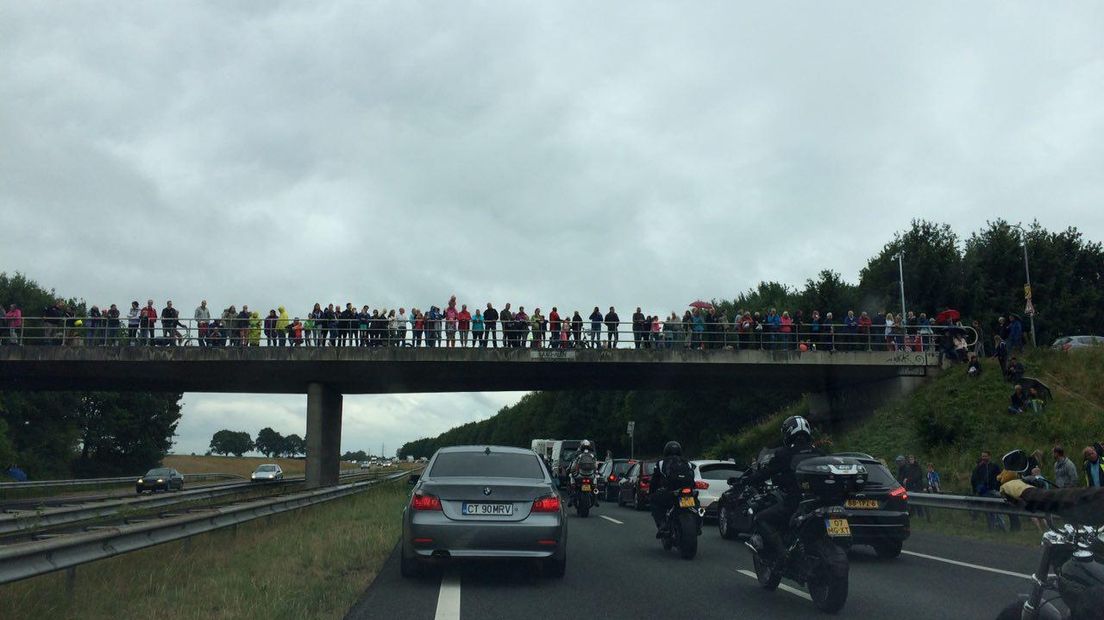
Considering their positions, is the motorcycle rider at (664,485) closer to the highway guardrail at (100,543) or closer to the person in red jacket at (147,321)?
the highway guardrail at (100,543)

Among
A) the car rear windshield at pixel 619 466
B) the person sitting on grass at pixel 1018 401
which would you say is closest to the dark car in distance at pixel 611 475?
the car rear windshield at pixel 619 466

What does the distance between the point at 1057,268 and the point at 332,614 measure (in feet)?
203

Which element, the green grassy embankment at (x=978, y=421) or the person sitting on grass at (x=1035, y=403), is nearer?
the green grassy embankment at (x=978, y=421)

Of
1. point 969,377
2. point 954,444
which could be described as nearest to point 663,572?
point 954,444

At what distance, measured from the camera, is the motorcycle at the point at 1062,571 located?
361cm

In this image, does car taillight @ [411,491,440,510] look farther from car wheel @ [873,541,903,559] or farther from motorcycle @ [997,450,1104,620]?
car wheel @ [873,541,903,559]

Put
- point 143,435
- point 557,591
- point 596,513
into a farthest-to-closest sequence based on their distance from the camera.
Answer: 1. point 143,435
2. point 596,513
3. point 557,591

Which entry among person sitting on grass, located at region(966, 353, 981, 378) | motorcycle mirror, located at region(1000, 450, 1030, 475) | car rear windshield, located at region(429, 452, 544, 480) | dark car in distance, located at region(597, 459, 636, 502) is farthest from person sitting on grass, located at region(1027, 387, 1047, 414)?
motorcycle mirror, located at region(1000, 450, 1030, 475)

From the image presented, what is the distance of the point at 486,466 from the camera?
34.0 feet

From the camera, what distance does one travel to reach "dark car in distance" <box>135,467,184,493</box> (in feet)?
133

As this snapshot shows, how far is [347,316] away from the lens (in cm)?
3478

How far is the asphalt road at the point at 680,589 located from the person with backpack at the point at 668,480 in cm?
63

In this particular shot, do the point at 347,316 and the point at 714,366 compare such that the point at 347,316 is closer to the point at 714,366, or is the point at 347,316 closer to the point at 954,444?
the point at 714,366

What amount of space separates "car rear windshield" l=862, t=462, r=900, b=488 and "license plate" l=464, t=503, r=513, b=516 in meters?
6.29
